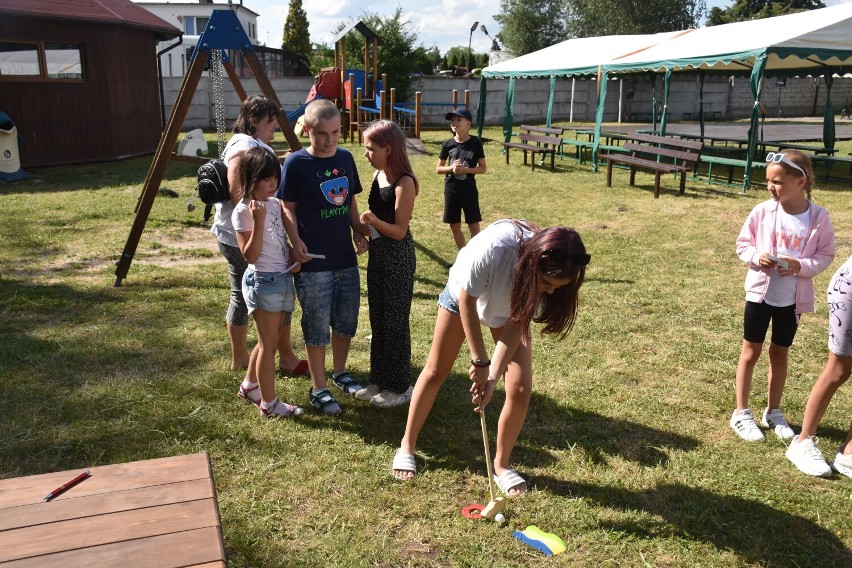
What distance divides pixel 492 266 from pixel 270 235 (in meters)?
1.52

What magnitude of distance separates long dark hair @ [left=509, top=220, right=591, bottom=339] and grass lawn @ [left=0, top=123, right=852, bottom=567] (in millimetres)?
1000

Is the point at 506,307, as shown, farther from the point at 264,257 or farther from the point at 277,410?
the point at 277,410

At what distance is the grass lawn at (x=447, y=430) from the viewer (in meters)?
3.04

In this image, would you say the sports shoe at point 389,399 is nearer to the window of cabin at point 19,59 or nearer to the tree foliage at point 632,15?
the window of cabin at point 19,59

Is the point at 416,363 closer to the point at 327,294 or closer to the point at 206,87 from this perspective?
the point at 327,294

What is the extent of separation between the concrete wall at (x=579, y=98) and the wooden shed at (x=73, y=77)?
20.6ft

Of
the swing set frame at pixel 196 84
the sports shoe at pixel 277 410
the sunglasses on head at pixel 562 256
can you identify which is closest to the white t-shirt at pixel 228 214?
the sports shoe at pixel 277 410

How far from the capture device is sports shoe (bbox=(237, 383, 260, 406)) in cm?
419

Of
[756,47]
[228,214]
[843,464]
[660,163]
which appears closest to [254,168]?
[228,214]

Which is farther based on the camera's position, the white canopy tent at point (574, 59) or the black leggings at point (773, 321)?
the white canopy tent at point (574, 59)

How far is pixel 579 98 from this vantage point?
29281mm

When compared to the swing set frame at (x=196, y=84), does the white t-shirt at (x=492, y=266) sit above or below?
below

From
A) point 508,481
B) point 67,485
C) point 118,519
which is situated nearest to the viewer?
point 118,519

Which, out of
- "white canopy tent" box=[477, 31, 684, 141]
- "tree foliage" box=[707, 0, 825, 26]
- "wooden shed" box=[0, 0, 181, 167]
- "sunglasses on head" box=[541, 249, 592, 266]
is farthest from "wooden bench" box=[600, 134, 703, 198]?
"tree foliage" box=[707, 0, 825, 26]
